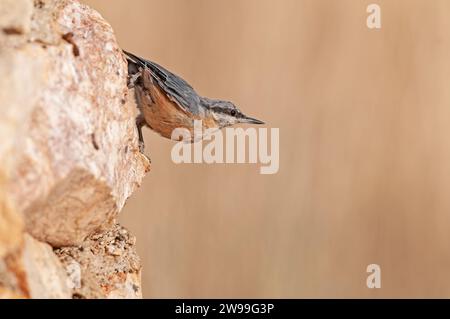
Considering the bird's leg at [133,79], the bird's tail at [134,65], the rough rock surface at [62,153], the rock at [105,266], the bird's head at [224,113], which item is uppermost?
the bird's tail at [134,65]

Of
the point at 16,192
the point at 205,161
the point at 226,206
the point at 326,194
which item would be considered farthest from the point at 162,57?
the point at 16,192

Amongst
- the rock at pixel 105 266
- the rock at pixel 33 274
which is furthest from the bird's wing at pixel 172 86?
the rock at pixel 33 274

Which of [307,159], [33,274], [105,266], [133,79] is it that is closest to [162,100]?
[133,79]

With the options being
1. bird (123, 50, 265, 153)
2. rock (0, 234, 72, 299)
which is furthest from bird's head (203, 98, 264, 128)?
rock (0, 234, 72, 299)

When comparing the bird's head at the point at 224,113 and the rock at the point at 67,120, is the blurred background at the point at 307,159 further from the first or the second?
the rock at the point at 67,120

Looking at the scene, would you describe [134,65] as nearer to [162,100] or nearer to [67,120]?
[162,100]

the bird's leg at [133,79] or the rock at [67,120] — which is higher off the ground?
the bird's leg at [133,79]

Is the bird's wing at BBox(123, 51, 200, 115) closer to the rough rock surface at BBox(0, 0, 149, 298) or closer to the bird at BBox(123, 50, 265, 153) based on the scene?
the bird at BBox(123, 50, 265, 153)
